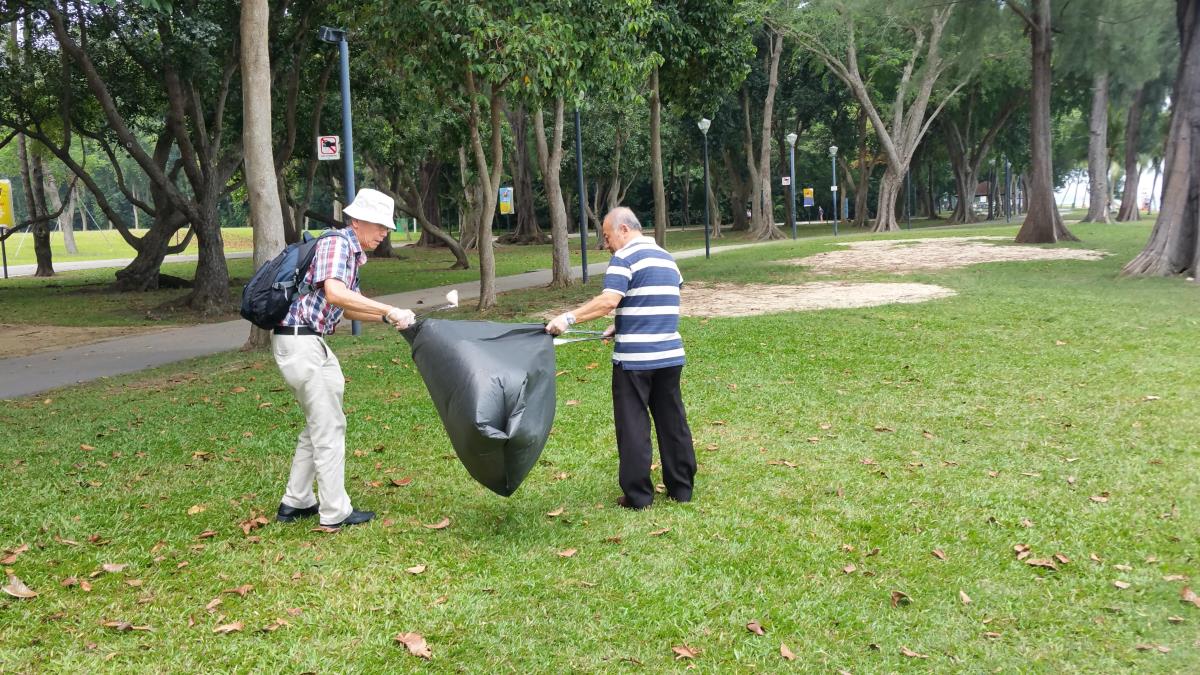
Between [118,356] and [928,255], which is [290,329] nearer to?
[118,356]

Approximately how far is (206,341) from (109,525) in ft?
33.6

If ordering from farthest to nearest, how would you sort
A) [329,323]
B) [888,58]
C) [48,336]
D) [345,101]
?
[888,58] < [48,336] < [345,101] < [329,323]

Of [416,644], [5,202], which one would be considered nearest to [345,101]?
[416,644]

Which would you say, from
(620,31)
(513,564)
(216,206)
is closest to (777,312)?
(620,31)

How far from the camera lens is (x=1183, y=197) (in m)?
17.2

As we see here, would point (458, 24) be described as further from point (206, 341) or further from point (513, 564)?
point (513, 564)

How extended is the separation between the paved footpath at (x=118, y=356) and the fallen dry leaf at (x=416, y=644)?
8.65 metres

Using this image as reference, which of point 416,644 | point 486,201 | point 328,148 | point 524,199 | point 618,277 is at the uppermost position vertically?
point 524,199

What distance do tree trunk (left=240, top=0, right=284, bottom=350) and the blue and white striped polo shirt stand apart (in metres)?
7.85

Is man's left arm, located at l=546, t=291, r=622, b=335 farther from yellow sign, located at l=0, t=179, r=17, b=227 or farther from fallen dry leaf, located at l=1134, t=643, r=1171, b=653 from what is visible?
yellow sign, located at l=0, t=179, r=17, b=227

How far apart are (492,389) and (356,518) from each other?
1.23 metres

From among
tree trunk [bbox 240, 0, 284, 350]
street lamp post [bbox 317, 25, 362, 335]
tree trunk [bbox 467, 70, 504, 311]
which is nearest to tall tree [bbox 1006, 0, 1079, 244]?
tree trunk [bbox 467, 70, 504, 311]

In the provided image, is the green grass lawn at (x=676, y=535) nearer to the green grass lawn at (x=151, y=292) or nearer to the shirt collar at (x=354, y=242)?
the shirt collar at (x=354, y=242)

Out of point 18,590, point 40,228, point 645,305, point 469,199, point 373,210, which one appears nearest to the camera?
point 18,590
